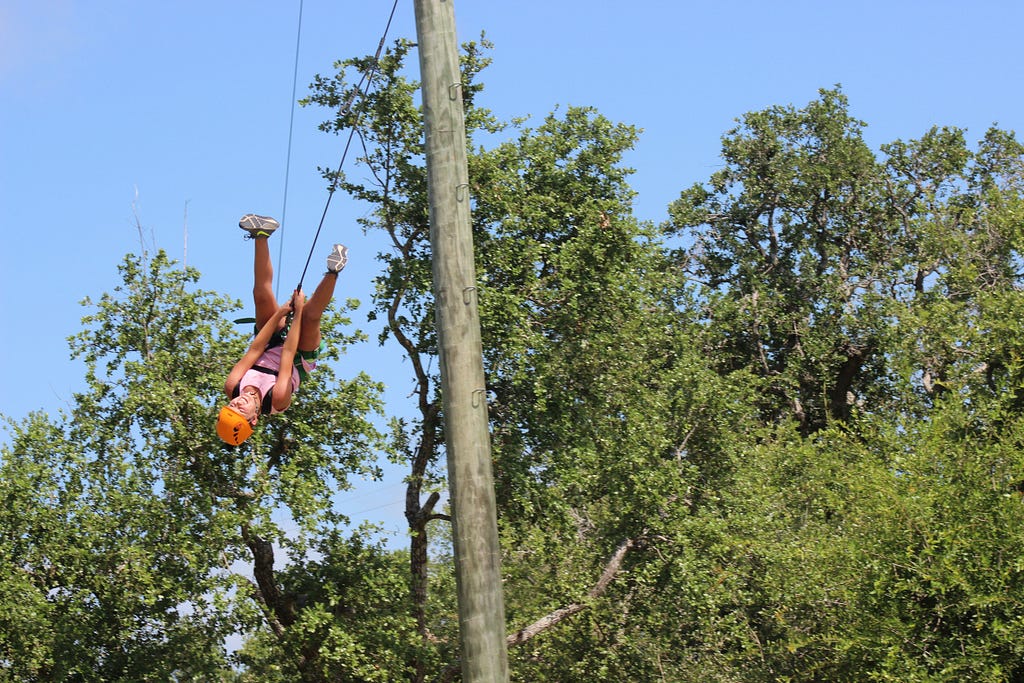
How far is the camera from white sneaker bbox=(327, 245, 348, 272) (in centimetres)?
787

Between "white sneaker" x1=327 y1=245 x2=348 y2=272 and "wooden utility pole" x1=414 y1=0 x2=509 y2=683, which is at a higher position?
"white sneaker" x1=327 y1=245 x2=348 y2=272

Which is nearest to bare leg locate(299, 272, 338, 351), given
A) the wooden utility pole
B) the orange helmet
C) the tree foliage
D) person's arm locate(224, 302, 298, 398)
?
person's arm locate(224, 302, 298, 398)

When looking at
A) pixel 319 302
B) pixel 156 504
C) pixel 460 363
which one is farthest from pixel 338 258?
pixel 156 504

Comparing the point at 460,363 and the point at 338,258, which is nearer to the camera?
the point at 460,363

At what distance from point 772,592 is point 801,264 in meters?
14.7

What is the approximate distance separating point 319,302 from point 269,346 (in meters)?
0.69

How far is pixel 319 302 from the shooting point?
27.6ft

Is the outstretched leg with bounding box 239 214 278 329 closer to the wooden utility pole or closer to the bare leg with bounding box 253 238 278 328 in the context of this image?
the bare leg with bounding box 253 238 278 328

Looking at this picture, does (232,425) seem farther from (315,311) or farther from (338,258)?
(338,258)

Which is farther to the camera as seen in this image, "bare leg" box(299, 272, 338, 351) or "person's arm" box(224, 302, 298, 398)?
"person's arm" box(224, 302, 298, 398)

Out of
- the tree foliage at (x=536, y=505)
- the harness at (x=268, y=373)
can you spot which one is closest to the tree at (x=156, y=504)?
the tree foliage at (x=536, y=505)

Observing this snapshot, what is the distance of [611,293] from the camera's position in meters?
16.0

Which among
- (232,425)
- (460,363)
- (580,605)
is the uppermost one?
(580,605)

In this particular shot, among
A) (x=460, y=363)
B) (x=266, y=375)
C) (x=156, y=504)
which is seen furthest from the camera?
(x=156, y=504)
